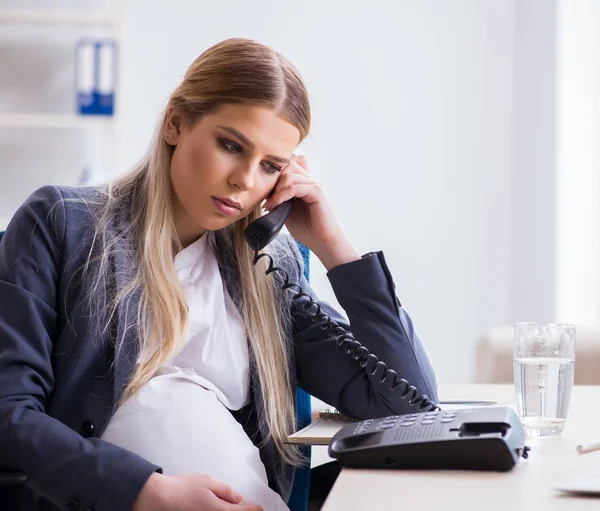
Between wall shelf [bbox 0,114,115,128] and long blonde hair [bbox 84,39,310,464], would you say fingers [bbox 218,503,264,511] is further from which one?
wall shelf [bbox 0,114,115,128]

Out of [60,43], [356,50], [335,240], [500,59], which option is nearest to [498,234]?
[500,59]

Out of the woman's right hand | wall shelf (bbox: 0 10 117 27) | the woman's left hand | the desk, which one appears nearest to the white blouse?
the woman's right hand

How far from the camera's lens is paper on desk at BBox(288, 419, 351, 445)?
113 cm

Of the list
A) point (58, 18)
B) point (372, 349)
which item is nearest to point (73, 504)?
point (372, 349)

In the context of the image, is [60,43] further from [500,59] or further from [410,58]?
[500,59]

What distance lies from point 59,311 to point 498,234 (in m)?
2.72

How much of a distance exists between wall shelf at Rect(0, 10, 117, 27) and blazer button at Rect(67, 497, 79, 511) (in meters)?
2.68

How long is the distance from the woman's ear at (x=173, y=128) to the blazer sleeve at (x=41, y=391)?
0.73 ft

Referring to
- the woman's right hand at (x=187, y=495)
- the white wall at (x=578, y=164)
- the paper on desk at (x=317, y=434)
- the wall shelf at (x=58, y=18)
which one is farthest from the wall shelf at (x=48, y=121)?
the woman's right hand at (x=187, y=495)

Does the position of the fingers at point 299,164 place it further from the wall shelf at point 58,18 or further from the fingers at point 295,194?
the wall shelf at point 58,18

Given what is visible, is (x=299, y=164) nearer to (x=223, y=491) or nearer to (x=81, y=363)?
(x=81, y=363)

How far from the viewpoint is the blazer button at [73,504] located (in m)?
1.11

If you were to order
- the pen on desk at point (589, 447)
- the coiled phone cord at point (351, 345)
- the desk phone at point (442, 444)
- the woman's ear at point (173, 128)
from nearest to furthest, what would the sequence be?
the desk phone at point (442, 444), the pen on desk at point (589, 447), the coiled phone cord at point (351, 345), the woman's ear at point (173, 128)

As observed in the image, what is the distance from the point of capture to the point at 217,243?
1.55 metres
